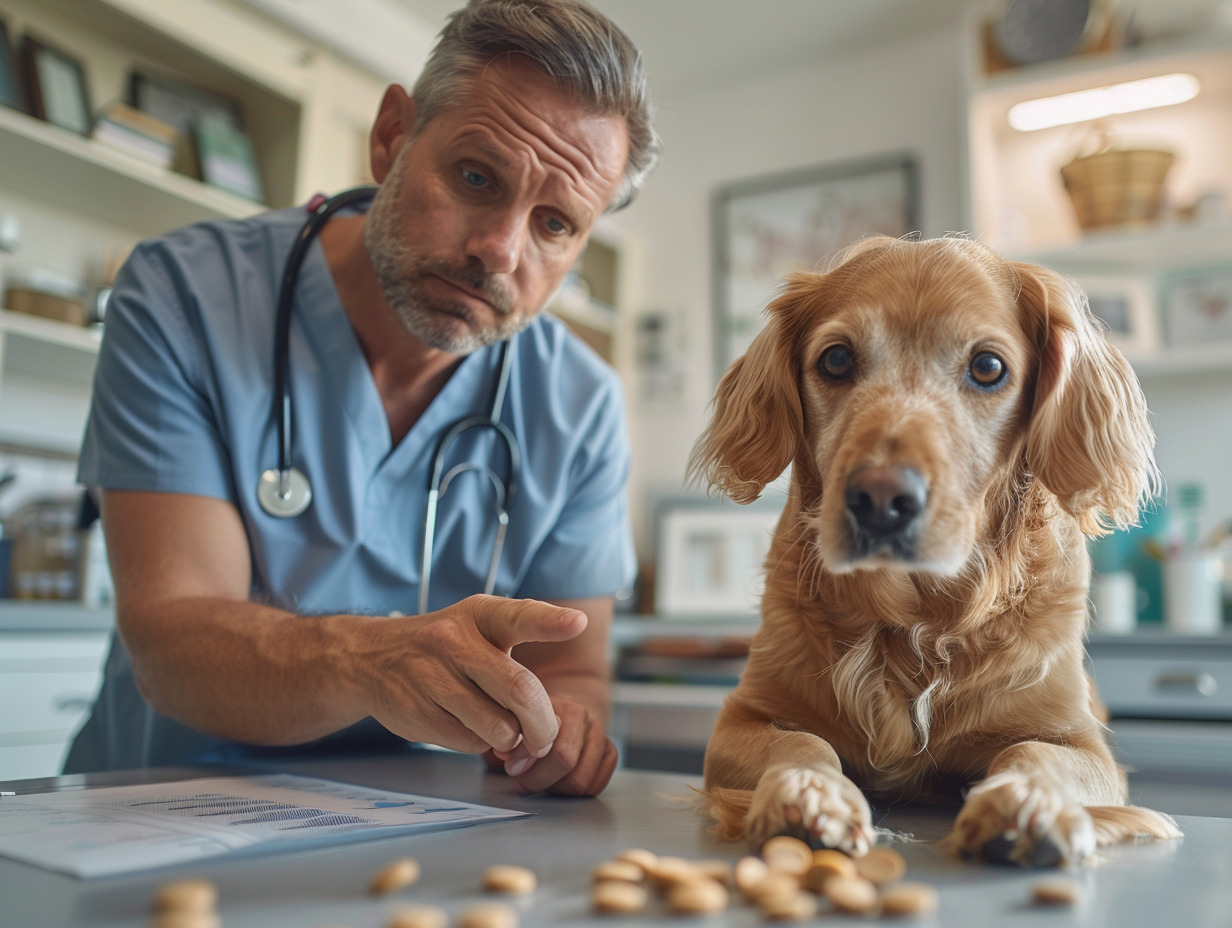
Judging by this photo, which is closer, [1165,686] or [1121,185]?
[1165,686]

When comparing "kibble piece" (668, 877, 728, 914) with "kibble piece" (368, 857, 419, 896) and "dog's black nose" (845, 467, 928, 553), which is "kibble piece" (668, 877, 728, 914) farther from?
"dog's black nose" (845, 467, 928, 553)

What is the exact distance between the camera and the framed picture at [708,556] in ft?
13.0

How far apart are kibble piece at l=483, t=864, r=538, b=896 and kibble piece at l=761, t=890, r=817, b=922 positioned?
0.13 metres

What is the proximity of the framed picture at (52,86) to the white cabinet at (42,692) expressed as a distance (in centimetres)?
134

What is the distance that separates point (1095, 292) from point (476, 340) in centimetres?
271

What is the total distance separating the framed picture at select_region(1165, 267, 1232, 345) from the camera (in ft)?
10.3

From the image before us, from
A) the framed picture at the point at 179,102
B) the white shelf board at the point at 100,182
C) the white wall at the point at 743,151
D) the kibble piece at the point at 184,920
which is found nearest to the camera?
the kibble piece at the point at 184,920

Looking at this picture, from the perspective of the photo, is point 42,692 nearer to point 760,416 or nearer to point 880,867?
point 760,416

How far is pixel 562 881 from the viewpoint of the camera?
1.88 feet

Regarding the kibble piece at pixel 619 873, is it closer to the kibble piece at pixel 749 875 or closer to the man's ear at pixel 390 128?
the kibble piece at pixel 749 875

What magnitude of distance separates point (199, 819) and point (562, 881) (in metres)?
0.32

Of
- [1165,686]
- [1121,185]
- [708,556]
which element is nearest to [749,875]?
[1165,686]

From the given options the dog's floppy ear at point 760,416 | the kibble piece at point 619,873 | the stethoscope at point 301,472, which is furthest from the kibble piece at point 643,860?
the stethoscope at point 301,472

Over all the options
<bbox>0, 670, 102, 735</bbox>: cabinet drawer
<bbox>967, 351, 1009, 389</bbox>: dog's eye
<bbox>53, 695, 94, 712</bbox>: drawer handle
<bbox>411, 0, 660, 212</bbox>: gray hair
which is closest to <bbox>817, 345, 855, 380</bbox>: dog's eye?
<bbox>967, 351, 1009, 389</bbox>: dog's eye
